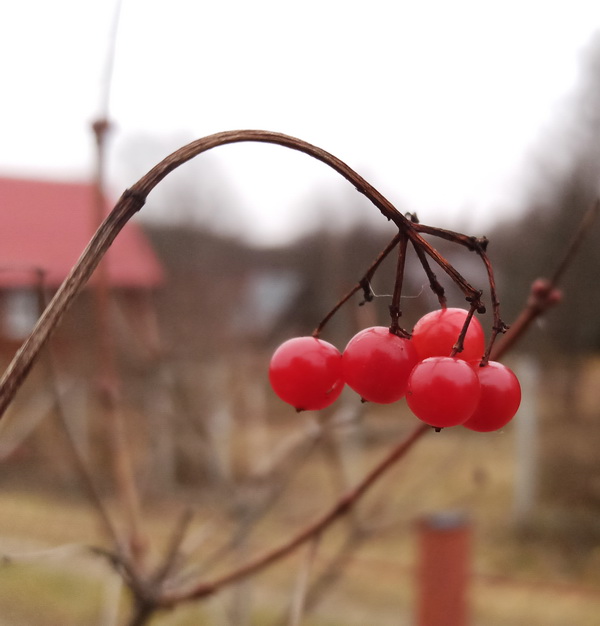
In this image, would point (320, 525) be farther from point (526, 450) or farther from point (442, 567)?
point (526, 450)

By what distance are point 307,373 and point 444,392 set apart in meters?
0.12

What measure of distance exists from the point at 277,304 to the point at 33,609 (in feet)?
12.9

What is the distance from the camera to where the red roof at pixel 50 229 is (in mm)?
3654

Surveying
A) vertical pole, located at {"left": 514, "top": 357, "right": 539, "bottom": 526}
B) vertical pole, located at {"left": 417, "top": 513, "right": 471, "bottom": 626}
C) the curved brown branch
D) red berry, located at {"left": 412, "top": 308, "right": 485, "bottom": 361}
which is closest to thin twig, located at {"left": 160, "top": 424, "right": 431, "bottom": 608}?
red berry, located at {"left": 412, "top": 308, "right": 485, "bottom": 361}

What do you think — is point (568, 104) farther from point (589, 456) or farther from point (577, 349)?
point (589, 456)

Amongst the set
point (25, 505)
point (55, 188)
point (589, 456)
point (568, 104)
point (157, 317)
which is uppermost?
point (568, 104)

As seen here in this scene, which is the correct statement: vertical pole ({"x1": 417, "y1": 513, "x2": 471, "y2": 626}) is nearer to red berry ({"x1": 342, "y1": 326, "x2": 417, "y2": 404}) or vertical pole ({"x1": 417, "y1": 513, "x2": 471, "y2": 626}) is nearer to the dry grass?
the dry grass

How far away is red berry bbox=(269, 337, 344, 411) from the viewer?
0.51m

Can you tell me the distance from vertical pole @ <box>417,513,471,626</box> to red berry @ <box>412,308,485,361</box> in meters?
2.04

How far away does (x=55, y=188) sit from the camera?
4.52 m

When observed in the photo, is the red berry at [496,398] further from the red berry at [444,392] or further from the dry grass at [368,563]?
the dry grass at [368,563]

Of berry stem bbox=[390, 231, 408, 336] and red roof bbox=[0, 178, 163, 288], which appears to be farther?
red roof bbox=[0, 178, 163, 288]

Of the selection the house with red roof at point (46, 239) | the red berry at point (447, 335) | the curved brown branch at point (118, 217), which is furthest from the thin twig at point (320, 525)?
the house with red roof at point (46, 239)

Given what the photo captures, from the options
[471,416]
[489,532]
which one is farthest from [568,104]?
[471,416]
